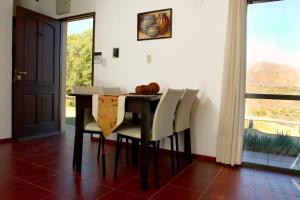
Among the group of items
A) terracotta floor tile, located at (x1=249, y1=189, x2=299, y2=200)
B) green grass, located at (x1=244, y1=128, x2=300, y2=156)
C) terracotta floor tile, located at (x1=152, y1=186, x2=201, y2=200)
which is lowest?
terracotta floor tile, located at (x1=249, y1=189, x2=299, y2=200)

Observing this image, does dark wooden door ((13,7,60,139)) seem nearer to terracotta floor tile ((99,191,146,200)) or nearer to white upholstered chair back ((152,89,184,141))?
terracotta floor tile ((99,191,146,200))

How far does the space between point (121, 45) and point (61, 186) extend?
234cm

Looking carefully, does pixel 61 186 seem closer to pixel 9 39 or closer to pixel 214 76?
pixel 214 76

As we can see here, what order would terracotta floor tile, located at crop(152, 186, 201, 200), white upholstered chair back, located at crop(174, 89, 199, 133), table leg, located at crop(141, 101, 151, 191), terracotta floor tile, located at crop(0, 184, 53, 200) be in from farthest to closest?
white upholstered chair back, located at crop(174, 89, 199, 133) → table leg, located at crop(141, 101, 151, 191) → terracotta floor tile, located at crop(152, 186, 201, 200) → terracotta floor tile, located at crop(0, 184, 53, 200)

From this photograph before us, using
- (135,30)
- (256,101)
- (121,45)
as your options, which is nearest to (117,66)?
(121,45)

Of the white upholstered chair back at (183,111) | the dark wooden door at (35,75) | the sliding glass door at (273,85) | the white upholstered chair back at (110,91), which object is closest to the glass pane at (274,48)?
the sliding glass door at (273,85)

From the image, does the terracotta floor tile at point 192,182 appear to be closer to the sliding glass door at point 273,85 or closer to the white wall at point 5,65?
the sliding glass door at point 273,85

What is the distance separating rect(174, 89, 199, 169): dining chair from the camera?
2557 mm

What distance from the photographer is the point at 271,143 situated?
280 centimetres

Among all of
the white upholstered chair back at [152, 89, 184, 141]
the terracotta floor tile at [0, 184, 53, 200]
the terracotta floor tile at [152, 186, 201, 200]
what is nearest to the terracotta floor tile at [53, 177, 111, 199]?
the terracotta floor tile at [0, 184, 53, 200]

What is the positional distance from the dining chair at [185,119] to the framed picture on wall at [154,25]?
1.06 m

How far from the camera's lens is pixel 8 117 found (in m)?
3.57

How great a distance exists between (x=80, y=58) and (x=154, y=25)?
461cm

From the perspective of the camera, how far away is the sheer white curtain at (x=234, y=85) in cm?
263
